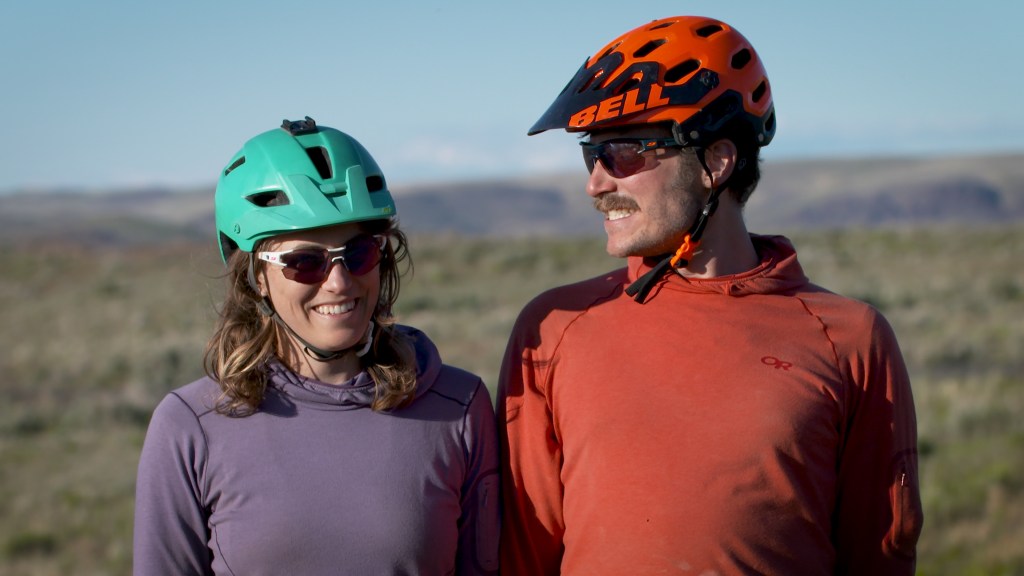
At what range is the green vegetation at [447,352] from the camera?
8.26 meters

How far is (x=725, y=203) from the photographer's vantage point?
3.40m

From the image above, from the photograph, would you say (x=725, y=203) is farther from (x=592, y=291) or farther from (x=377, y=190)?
(x=377, y=190)

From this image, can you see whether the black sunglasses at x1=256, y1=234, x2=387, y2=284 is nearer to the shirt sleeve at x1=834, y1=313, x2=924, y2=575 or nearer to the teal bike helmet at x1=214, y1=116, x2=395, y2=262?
the teal bike helmet at x1=214, y1=116, x2=395, y2=262

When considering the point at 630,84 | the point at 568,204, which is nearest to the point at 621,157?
the point at 630,84

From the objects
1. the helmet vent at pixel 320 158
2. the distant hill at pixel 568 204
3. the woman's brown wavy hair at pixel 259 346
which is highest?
the helmet vent at pixel 320 158

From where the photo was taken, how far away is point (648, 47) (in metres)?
3.43

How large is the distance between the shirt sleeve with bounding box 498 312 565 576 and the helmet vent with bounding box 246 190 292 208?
0.87m

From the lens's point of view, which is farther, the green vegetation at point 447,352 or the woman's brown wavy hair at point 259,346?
the green vegetation at point 447,352

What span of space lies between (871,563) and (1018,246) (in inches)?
1249

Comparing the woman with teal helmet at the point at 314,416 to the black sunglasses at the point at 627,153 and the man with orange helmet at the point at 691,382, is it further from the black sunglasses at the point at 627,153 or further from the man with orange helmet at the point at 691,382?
the black sunglasses at the point at 627,153

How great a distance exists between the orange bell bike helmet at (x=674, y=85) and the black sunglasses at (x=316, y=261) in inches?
28.4

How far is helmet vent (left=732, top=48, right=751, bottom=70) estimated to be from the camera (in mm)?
3459

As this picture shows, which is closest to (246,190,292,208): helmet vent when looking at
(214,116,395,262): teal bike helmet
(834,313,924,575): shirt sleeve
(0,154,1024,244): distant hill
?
(214,116,395,262): teal bike helmet

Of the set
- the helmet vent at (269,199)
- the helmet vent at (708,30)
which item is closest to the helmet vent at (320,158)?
the helmet vent at (269,199)
